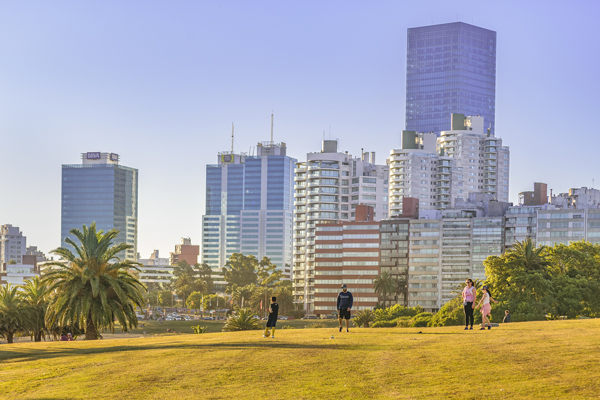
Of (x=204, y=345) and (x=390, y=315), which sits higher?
(x=204, y=345)

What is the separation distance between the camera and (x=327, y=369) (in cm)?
2723

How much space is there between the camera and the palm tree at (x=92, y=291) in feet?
185

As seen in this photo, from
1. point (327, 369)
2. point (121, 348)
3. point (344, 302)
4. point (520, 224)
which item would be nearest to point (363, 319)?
point (520, 224)

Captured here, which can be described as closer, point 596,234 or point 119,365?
point 119,365

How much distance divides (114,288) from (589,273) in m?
66.7

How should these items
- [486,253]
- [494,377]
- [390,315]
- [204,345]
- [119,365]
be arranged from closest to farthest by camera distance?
[494,377]
[119,365]
[204,345]
[390,315]
[486,253]

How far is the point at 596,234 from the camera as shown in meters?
185

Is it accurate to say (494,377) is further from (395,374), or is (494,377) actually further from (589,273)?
(589,273)

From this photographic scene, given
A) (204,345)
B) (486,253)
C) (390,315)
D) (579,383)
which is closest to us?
(579,383)

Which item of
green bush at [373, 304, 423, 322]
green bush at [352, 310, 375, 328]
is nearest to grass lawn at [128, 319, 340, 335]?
green bush at [373, 304, 423, 322]

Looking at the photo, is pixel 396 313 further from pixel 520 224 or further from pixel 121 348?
pixel 121 348

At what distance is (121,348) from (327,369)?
13000 mm

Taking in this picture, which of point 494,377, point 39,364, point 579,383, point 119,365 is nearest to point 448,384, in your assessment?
point 494,377

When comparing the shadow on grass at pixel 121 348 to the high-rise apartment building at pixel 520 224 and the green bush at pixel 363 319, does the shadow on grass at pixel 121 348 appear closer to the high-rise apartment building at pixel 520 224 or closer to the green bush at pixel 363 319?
the green bush at pixel 363 319
